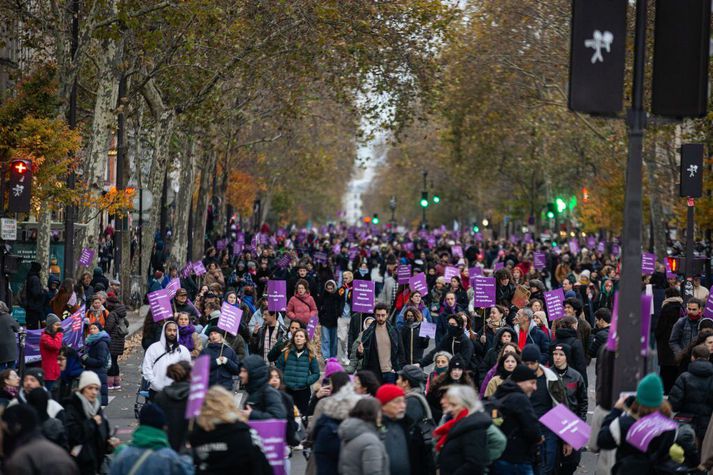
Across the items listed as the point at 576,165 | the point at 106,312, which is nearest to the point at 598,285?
the point at 106,312

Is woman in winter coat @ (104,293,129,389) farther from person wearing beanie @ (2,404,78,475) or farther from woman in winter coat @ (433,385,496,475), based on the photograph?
person wearing beanie @ (2,404,78,475)

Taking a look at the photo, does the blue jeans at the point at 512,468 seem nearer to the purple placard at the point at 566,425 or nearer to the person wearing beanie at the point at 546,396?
the purple placard at the point at 566,425

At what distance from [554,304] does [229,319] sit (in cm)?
553

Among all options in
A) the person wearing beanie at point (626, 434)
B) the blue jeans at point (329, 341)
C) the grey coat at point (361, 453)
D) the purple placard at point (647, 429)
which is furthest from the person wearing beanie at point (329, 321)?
the grey coat at point (361, 453)

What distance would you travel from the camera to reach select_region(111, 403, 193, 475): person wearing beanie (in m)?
9.01

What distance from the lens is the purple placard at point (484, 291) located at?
A: 2173 centimetres

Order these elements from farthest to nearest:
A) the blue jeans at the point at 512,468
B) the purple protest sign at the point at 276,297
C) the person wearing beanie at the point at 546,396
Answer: the purple protest sign at the point at 276,297
the person wearing beanie at the point at 546,396
the blue jeans at the point at 512,468

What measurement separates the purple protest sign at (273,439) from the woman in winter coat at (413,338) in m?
8.38

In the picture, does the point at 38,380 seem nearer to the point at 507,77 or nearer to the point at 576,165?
the point at 507,77

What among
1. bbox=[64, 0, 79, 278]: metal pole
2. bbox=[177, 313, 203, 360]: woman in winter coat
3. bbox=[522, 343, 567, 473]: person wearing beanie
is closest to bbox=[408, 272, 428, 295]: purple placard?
bbox=[64, 0, 79, 278]: metal pole

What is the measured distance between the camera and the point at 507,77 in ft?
161

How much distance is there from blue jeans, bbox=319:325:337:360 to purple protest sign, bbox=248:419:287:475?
43.6 feet

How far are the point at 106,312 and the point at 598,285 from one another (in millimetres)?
12421

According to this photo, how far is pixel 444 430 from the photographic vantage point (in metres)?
10.7
